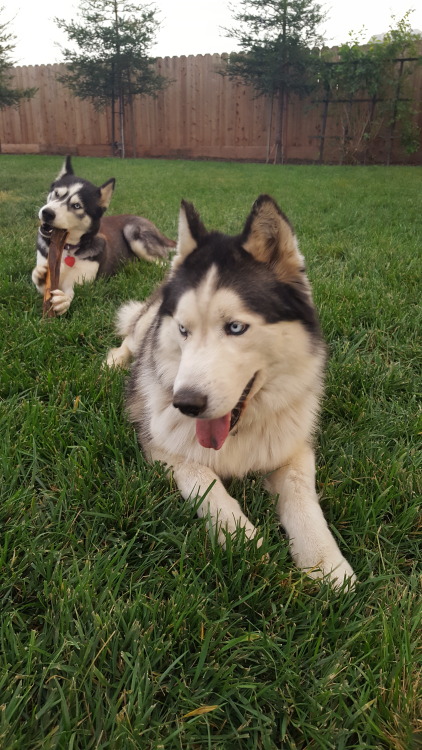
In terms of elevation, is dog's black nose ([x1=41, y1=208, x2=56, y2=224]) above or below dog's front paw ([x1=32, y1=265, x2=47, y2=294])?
above

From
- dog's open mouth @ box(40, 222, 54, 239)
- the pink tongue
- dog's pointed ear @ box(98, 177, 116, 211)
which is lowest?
the pink tongue

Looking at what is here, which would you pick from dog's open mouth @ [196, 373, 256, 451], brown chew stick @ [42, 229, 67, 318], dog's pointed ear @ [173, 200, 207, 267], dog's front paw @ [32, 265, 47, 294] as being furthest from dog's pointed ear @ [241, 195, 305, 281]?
dog's front paw @ [32, 265, 47, 294]

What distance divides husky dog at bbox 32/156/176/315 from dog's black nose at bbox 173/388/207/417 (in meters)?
2.13

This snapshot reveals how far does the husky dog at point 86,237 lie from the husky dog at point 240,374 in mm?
1754

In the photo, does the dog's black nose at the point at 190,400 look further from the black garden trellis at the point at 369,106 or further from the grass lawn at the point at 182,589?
the black garden trellis at the point at 369,106

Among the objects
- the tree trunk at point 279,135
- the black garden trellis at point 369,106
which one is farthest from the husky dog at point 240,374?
the tree trunk at point 279,135

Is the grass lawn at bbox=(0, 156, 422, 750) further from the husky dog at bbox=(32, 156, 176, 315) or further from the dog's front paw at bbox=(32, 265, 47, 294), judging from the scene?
the husky dog at bbox=(32, 156, 176, 315)

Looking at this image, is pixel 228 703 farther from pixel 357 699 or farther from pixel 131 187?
pixel 131 187

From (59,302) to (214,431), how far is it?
207 centimetres

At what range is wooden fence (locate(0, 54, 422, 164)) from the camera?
1455 cm

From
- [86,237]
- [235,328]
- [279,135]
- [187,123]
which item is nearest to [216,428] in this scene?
[235,328]

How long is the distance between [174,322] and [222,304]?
0.82 feet

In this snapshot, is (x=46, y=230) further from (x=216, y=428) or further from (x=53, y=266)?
(x=216, y=428)

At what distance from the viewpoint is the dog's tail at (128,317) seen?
3.20 m
